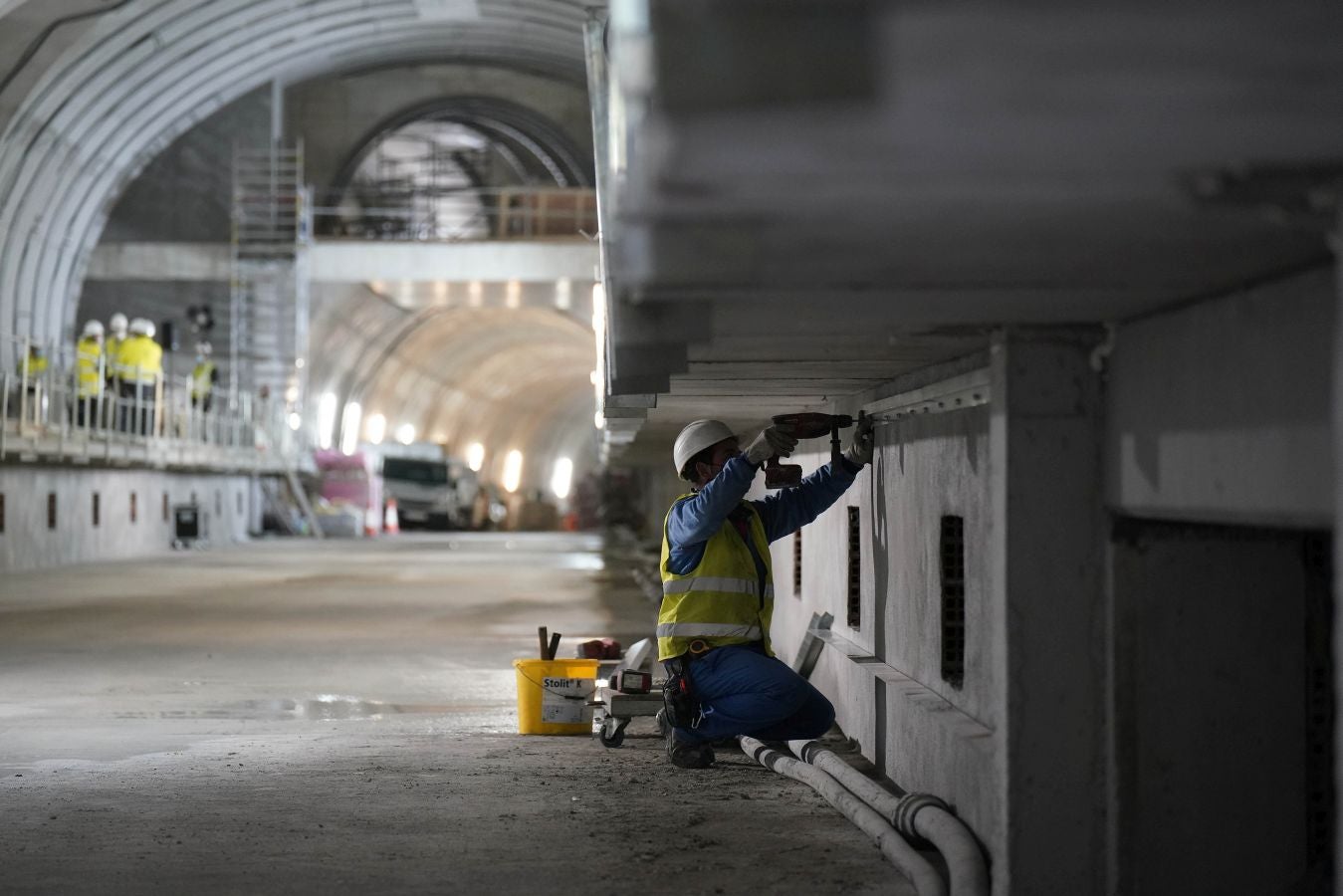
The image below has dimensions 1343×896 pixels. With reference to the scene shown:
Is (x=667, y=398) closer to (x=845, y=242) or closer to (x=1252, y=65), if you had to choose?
(x=845, y=242)

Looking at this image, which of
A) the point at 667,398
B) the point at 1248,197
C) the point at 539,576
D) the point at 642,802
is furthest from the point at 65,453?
the point at 1248,197

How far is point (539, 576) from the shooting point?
22.9 metres

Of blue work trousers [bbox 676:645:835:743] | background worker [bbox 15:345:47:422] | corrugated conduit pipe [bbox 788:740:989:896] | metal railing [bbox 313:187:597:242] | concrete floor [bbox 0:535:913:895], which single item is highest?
metal railing [bbox 313:187:597:242]

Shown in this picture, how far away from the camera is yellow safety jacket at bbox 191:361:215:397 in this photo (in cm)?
2977

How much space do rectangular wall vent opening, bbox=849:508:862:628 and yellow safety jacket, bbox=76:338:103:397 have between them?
17847 millimetres

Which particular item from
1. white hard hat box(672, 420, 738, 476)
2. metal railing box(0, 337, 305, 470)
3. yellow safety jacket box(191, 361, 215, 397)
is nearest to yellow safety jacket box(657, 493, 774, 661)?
white hard hat box(672, 420, 738, 476)

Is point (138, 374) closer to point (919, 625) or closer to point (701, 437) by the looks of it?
point (701, 437)

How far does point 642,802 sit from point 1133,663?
7.74ft

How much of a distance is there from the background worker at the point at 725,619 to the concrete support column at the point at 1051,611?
1982 millimetres

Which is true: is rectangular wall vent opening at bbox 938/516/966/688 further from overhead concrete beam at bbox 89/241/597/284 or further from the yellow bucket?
overhead concrete beam at bbox 89/241/597/284

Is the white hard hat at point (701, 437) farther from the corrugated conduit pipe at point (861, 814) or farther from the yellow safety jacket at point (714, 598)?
the corrugated conduit pipe at point (861, 814)

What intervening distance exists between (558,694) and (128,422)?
62.2ft

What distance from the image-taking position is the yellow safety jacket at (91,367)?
24125 mm

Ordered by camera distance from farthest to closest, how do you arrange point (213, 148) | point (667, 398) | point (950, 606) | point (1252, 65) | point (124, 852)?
point (213, 148), point (667, 398), point (950, 606), point (124, 852), point (1252, 65)
